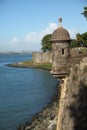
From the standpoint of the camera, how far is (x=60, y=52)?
614 inches

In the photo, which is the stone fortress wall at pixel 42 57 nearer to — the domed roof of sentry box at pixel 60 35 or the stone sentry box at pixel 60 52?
the domed roof of sentry box at pixel 60 35

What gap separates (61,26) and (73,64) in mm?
2158

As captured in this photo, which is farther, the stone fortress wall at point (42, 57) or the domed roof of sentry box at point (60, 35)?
the stone fortress wall at point (42, 57)

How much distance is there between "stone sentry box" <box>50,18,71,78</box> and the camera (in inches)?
613

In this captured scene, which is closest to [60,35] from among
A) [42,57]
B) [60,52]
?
[60,52]

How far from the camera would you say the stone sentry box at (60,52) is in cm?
1558

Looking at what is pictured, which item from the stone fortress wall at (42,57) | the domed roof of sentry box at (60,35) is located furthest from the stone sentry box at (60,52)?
the stone fortress wall at (42,57)

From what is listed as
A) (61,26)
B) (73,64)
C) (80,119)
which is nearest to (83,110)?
(80,119)

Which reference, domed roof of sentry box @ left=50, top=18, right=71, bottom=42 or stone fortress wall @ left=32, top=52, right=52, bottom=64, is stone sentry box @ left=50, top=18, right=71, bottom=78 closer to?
domed roof of sentry box @ left=50, top=18, right=71, bottom=42

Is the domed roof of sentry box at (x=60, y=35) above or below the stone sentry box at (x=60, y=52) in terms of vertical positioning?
above

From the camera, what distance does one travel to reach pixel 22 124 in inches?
957

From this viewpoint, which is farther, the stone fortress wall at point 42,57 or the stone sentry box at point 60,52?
the stone fortress wall at point 42,57

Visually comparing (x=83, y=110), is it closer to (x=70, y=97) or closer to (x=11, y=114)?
(x=70, y=97)

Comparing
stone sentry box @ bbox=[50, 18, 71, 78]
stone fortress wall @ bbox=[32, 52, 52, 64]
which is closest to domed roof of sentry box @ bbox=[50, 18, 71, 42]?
stone sentry box @ bbox=[50, 18, 71, 78]
